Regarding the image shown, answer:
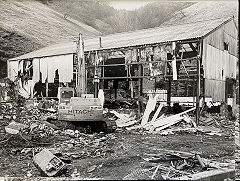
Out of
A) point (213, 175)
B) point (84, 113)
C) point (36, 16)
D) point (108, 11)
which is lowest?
point (213, 175)

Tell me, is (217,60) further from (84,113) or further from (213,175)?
(213,175)

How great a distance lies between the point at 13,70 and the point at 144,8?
34.0ft

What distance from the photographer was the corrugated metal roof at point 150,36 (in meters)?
9.30

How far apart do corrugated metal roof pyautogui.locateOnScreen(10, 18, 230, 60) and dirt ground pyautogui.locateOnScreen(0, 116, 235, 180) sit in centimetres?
350

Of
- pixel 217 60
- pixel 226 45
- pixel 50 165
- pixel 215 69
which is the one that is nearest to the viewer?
pixel 50 165

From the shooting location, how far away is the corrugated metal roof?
9297mm

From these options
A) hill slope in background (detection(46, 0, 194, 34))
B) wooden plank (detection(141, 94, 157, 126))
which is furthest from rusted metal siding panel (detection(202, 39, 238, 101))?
hill slope in background (detection(46, 0, 194, 34))

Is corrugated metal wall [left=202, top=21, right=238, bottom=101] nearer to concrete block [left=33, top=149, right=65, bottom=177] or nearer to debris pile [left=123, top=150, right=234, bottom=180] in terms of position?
debris pile [left=123, top=150, right=234, bottom=180]

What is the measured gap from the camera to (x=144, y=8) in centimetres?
564

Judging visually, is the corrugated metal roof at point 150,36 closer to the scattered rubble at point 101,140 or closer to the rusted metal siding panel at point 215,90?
the rusted metal siding panel at point 215,90

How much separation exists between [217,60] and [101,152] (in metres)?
4.48

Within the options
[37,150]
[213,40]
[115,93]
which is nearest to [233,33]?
[213,40]

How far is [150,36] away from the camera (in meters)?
11.1

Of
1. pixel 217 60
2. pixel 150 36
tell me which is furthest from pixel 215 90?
pixel 150 36
